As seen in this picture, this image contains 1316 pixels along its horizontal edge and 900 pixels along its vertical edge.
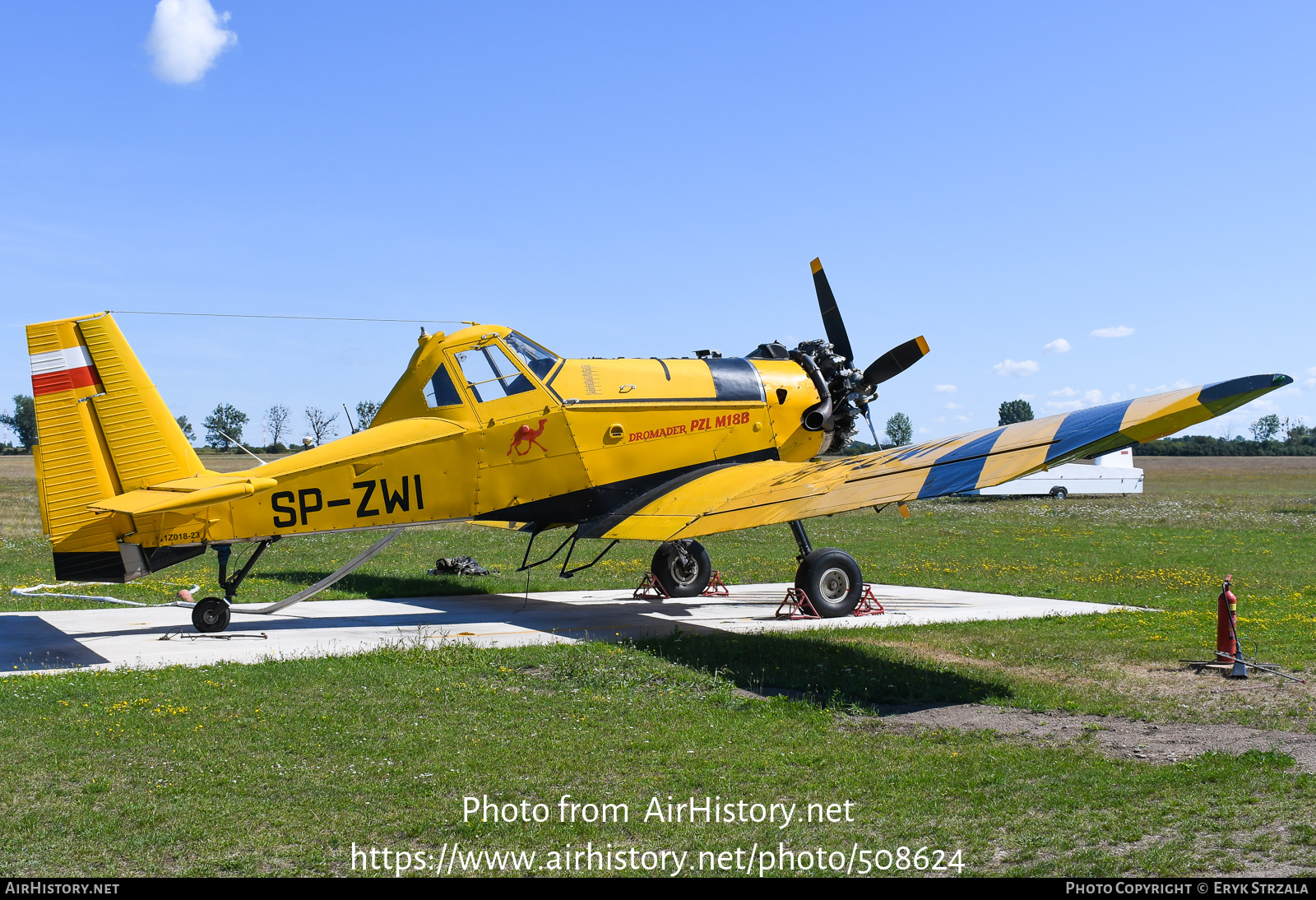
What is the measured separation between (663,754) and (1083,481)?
61.4 m

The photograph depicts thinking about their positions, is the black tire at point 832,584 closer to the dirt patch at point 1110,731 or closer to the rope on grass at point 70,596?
the dirt patch at point 1110,731

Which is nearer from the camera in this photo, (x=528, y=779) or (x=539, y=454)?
(x=528, y=779)

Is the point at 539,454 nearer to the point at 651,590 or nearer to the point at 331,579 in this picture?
the point at 331,579

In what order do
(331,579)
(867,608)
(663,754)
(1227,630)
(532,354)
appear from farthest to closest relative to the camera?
(867,608) < (532,354) < (331,579) < (1227,630) < (663,754)

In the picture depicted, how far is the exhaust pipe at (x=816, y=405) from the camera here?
1593 centimetres

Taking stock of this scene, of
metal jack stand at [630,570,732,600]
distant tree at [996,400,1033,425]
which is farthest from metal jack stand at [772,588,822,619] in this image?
distant tree at [996,400,1033,425]

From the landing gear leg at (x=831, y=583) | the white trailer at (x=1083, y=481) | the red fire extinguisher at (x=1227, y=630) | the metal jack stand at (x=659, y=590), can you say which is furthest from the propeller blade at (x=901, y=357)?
the white trailer at (x=1083, y=481)

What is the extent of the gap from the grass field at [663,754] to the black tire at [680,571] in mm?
4674

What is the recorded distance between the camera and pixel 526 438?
1403cm

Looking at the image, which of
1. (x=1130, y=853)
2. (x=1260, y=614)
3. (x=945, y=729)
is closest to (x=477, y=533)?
(x=1260, y=614)

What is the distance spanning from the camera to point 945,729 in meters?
8.27

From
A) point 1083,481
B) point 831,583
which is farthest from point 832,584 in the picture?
point 1083,481
